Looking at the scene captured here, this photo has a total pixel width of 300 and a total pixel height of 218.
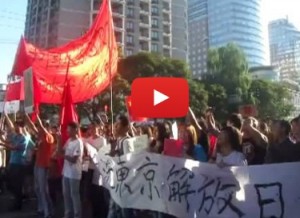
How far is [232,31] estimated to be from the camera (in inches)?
4523

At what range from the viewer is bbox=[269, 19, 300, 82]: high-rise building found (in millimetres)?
90581

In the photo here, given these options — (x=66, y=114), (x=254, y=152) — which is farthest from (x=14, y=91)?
(x=254, y=152)

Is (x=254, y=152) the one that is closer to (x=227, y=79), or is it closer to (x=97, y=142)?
(x=97, y=142)

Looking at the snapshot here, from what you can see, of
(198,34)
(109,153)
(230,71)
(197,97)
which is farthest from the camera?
(198,34)

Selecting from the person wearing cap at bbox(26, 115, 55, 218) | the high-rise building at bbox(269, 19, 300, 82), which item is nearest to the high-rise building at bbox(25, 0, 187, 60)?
the high-rise building at bbox(269, 19, 300, 82)

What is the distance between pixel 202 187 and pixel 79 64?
5440 mm

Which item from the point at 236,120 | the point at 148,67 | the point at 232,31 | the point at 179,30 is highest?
the point at 232,31

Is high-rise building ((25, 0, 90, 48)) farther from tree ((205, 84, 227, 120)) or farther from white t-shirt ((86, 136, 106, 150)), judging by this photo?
white t-shirt ((86, 136, 106, 150))

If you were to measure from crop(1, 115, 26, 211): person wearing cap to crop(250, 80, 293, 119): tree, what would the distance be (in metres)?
51.9

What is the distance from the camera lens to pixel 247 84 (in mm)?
57562

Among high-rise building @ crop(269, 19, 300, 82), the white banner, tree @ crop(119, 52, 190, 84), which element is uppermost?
high-rise building @ crop(269, 19, 300, 82)

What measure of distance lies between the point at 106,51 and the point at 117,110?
1160 inches

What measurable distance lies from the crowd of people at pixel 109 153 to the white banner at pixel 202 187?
214 mm

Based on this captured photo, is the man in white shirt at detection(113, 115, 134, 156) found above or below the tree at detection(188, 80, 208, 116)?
below
